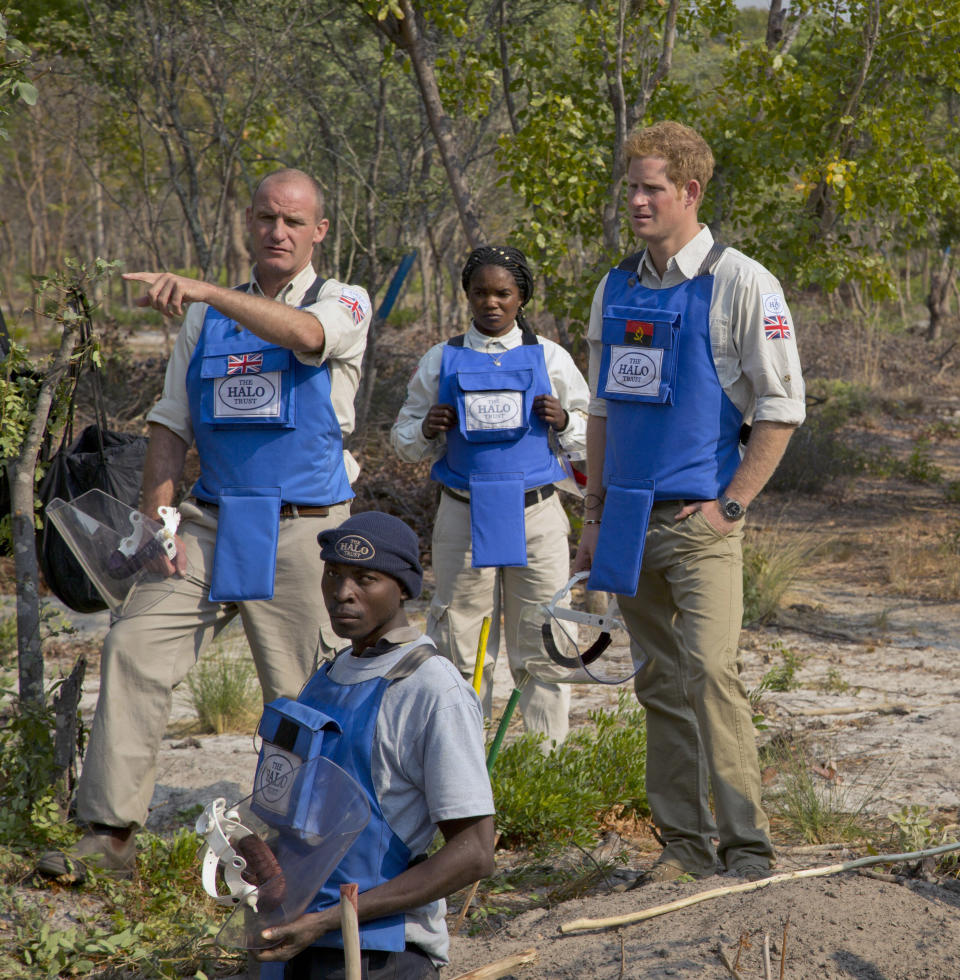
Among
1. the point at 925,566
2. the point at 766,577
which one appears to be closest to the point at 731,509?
the point at 766,577

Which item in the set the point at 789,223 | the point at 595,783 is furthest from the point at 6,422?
the point at 789,223

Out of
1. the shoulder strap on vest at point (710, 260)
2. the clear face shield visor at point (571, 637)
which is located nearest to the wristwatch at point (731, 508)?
the clear face shield visor at point (571, 637)

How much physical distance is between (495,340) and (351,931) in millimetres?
2894

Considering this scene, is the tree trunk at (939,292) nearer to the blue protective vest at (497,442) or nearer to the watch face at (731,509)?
the blue protective vest at (497,442)

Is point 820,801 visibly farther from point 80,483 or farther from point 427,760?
point 80,483

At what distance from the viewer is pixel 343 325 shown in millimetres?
3648

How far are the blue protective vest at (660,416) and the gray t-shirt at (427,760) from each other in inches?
50.3

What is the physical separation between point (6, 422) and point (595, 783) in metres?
2.38

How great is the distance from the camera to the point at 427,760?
2336 mm

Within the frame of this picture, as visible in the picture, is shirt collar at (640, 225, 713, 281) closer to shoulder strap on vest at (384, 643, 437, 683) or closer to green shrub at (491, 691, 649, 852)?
shoulder strap on vest at (384, 643, 437, 683)

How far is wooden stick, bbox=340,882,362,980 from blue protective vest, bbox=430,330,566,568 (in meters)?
2.43

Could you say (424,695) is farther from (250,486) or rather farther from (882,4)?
(882,4)

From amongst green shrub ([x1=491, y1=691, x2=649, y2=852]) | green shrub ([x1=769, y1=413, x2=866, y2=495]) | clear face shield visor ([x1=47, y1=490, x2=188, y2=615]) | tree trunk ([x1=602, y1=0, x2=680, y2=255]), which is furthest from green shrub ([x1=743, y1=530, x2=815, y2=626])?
clear face shield visor ([x1=47, y1=490, x2=188, y2=615])

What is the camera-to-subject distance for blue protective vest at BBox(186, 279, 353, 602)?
11.9 feet
